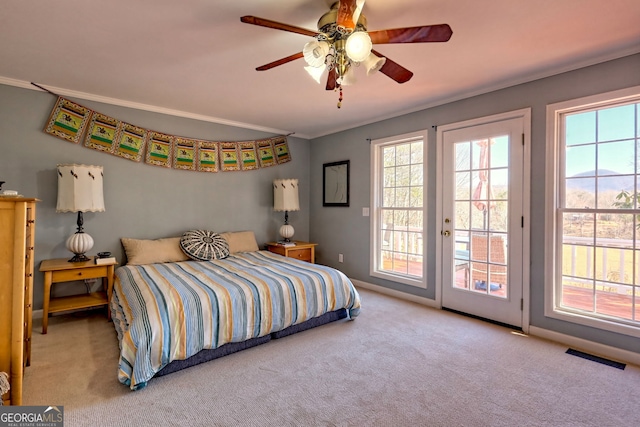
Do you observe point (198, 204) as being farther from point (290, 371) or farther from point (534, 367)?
point (534, 367)

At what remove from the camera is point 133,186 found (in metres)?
3.71

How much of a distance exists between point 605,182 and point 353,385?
254cm

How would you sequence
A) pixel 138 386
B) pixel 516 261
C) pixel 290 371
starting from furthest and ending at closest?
pixel 516 261 < pixel 290 371 < pixel 138 386

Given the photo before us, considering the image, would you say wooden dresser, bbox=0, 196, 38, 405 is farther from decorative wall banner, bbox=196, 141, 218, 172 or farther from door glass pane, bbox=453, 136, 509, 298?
door glass pane, bbox=453, 136, 509, 298

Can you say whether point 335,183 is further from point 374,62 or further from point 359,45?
point 359,45

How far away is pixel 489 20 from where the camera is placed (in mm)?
1998

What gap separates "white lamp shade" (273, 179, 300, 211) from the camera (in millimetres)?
4492

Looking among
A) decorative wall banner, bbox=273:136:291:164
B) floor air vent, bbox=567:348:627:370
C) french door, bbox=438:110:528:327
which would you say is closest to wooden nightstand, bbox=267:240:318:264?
decorative wall banner, bbox=273:136:291:164

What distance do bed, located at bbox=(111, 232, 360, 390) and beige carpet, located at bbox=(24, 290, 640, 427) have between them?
144 mm

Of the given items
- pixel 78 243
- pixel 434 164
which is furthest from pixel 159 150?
pixel 434 164

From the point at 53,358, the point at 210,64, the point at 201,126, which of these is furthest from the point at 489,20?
the point at 53,358

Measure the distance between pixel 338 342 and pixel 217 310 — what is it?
1047 millimetres

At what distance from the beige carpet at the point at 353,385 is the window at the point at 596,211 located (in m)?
0.46

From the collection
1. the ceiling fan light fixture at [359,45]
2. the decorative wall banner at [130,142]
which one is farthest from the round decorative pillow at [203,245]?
the ceiling fan light fixture at [359,45]
